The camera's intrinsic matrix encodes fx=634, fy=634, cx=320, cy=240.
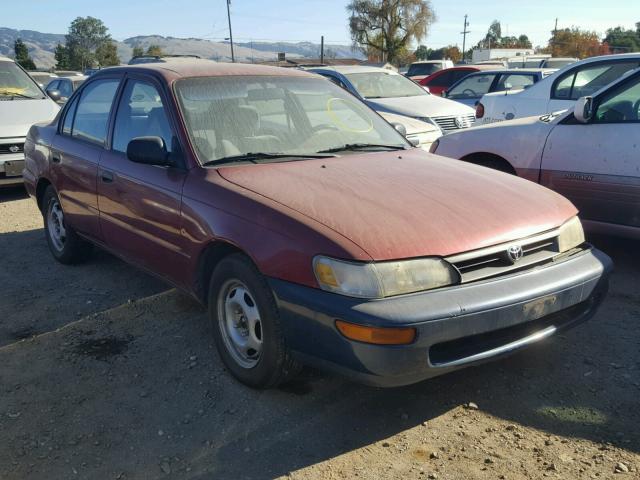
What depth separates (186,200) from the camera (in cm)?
350

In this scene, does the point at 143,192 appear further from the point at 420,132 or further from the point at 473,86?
the point at 473,86

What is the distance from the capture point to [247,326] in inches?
129

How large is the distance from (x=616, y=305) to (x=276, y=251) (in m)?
2.61

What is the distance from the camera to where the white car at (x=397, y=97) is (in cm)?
991

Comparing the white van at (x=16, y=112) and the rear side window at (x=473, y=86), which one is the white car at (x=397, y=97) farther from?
the white van at (x=16, y=112)

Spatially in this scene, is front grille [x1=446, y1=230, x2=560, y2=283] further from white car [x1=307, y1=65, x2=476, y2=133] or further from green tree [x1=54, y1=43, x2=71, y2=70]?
green tree [x1=54, y1=43, x2=71, y2=70]

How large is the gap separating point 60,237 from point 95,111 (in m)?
1.30

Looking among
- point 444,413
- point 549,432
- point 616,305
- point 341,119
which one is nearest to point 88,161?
point 341,119

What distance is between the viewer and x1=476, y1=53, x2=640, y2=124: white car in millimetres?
7238

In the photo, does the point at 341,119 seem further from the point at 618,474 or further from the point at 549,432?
the point at 618,474

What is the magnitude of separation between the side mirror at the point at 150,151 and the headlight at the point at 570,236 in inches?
85.7

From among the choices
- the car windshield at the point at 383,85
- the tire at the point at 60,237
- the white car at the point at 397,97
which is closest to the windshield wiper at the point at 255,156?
the tire at the point at 60,237

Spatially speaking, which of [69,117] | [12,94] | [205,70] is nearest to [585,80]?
[205,70]

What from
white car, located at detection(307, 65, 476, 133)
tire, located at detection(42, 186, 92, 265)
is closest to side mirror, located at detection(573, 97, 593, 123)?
tire, located at detection(42, 186, 92, 265)
